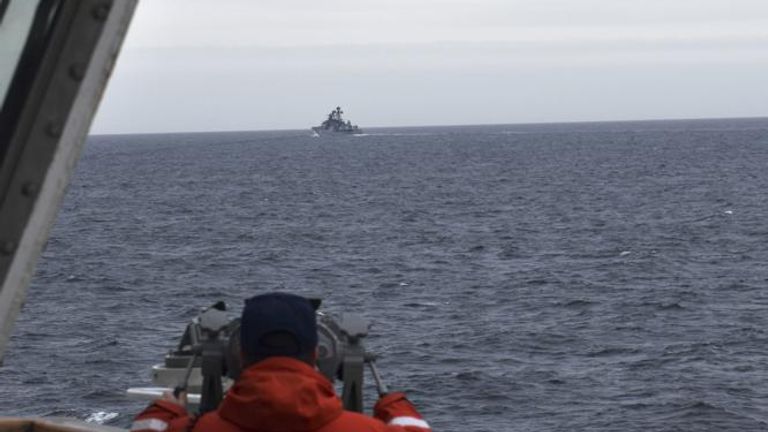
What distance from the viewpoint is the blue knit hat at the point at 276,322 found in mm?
2723

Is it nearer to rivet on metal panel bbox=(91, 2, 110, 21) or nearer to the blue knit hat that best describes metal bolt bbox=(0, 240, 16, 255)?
rivet on metal panel bbox=(91, 2, 110, 21)

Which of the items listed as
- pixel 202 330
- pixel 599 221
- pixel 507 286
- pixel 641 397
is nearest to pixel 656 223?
pixel 599 221

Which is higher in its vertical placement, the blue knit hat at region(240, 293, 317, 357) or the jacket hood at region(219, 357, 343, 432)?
the blue knit hat at region(240, 293, 317, 357)

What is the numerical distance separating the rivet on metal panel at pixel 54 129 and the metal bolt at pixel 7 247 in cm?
17

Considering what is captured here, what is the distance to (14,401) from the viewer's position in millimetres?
24922

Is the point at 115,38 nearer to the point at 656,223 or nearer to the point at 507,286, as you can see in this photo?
the point at 507,286

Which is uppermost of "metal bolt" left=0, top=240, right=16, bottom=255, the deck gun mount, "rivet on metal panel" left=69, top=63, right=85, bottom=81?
"rivet on metal panel" left=69, top=63, right=85, bottom=81

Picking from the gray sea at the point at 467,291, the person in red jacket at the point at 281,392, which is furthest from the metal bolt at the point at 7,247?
the gray sea at the point at 467,291

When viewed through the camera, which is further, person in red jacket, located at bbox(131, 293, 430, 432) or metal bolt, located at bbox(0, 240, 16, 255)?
person in red jacket, located at bbox(131, 293, 430, 432)

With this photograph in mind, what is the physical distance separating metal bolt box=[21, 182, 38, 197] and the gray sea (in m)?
1.53

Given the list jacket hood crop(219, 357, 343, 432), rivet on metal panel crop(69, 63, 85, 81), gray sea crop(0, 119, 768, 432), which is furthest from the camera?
gray sea crop(0, 119, 768, 432)

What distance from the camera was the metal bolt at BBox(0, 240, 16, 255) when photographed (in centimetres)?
203

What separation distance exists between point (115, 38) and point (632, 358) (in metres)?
28.4

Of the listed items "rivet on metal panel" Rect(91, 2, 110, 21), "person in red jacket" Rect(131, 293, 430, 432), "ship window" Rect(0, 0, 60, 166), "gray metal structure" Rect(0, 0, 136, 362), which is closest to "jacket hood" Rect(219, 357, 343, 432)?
"person in red jacket" Rect(131, 293, 430, 432)
